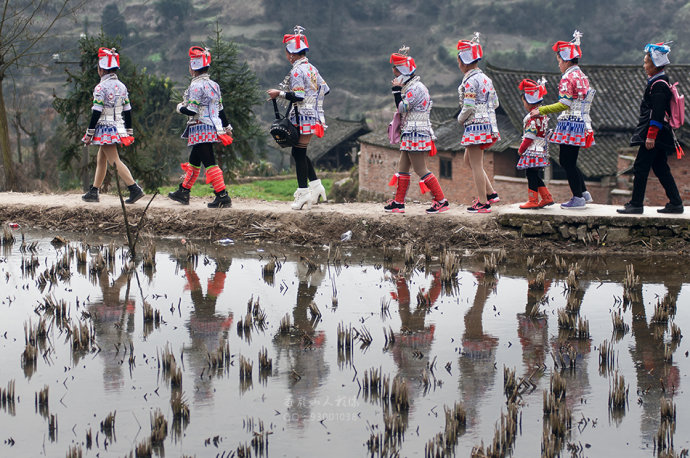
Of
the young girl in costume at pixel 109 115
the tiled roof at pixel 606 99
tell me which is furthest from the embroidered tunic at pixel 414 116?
the tiled roof at pixel 606 99

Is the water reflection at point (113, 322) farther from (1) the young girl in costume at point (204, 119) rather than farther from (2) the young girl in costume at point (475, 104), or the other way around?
(2) the young girl in costume at point (475, 104)

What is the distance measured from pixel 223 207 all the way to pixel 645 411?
23.8 feet

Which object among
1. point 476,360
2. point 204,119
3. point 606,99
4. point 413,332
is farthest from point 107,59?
point 606,99

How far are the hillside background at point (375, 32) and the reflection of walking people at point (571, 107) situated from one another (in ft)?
216

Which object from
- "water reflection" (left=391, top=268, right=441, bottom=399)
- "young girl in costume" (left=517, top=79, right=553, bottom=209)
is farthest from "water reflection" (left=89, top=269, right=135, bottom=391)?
"young girl in costume" (left=517, top=79, right=553, bottom=209)

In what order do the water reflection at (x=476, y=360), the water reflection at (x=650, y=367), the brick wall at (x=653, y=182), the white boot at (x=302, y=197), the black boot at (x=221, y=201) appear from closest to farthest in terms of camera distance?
the water reflection at (x=650, y=367) → the water reflection at (x=476, y=360) → the white boot at (x=302, y=197) → the black boot at (x=221, y=201) → the brick wall at (x=653, y=182)

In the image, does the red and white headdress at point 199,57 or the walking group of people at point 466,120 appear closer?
the walking group of people at point 466,120

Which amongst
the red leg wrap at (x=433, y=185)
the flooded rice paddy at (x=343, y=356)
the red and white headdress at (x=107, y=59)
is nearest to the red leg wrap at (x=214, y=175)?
the flooded rice paddy at (x=343, y=356)

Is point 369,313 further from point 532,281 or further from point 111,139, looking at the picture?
point 111,139

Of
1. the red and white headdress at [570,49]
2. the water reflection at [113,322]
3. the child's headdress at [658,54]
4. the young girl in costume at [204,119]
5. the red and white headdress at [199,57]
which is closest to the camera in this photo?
the water reflection at [113,322]

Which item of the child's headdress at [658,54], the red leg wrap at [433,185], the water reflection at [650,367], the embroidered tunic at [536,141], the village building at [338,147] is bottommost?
the water reflection at [650,367]

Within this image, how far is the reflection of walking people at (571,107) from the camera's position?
10.3m

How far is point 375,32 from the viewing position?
89188 millimetres

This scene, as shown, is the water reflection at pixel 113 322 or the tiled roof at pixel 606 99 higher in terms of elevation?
the tiled roof at pixel 606 99
